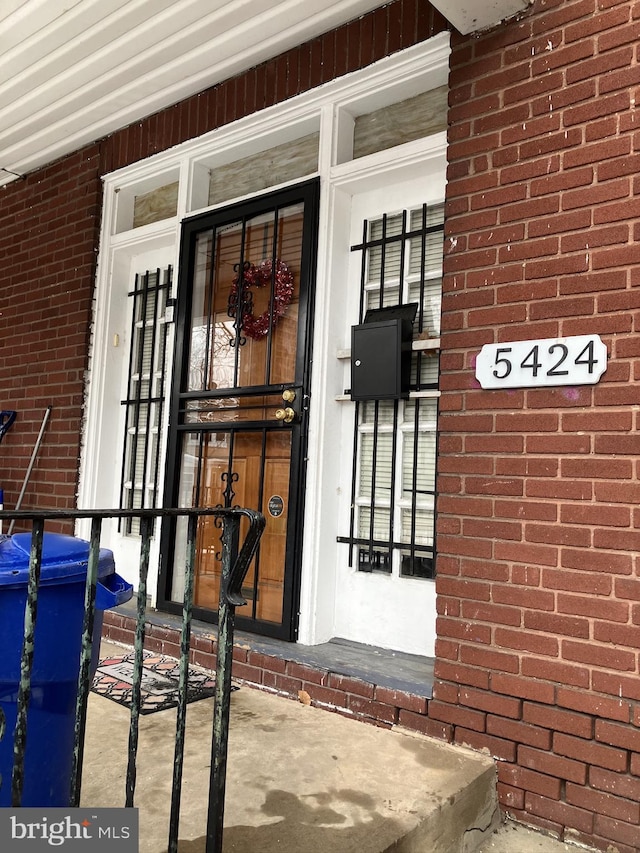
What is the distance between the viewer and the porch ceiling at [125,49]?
3225 millimetres

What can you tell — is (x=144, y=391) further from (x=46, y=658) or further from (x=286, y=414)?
(x=46, y=658)

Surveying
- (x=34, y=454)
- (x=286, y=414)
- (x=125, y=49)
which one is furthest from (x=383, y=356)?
(x=34, y=454)

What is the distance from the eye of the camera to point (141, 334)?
4.41 meters

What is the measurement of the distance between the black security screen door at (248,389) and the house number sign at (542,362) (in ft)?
3.44

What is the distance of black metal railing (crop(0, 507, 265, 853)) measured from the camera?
4.43ft

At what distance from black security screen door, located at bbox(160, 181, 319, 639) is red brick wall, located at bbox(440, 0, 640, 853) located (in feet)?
3.03

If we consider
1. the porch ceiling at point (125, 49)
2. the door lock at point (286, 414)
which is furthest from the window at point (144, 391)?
the door lock at point (286, 414)

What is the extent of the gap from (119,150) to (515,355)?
3288mm

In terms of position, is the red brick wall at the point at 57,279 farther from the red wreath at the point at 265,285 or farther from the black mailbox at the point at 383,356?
the black mailbox at the point at 383,356

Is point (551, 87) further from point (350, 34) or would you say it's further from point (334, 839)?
point (334, 839)

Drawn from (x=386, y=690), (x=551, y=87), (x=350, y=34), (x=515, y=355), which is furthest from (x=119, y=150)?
(x=386, y=690)

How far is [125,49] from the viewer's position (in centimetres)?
357

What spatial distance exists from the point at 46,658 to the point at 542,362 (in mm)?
1824

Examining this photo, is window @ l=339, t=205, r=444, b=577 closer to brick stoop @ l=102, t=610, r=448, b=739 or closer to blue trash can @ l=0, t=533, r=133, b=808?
brick stoop @ l=102, t=610, r=448, b=739
